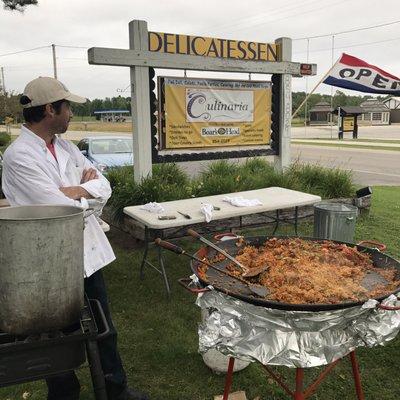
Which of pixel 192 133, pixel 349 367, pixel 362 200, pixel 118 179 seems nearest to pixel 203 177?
pixel 192 133

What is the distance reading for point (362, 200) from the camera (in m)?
7.73

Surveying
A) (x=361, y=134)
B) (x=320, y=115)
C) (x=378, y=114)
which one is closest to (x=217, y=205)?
(x=361, y=134)

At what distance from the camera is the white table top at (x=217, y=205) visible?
439cm

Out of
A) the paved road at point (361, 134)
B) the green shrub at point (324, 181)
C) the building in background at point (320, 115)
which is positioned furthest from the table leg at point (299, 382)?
the building in background at point (320, 115)

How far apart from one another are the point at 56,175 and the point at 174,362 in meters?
1.93

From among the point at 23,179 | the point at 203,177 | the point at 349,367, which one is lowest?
the point at 349,367

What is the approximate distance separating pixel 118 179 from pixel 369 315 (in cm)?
541

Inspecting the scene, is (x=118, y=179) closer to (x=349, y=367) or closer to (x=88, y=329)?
(x=349, y=367)

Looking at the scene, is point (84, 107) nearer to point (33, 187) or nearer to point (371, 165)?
point (371, 165)

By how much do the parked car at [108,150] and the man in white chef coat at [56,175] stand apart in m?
8.16

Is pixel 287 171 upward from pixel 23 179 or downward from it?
downward

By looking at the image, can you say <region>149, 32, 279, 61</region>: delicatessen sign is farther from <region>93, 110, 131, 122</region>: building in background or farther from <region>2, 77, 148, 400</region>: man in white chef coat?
<region>93, 110, 131, 122</region>: building in background

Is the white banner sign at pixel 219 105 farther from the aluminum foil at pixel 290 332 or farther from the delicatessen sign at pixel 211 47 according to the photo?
the aluminum foil at pixel 290 332

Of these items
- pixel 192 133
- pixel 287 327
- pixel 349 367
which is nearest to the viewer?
pixel 287 327
